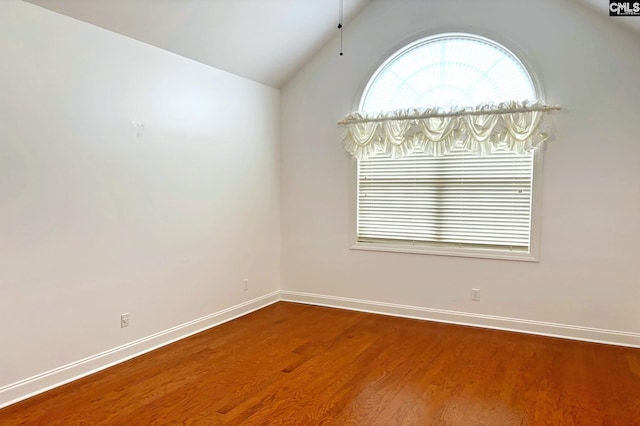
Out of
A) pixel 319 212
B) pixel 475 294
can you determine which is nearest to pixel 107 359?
pixel 319 212

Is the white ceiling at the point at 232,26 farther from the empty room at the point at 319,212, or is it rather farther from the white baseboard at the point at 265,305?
the white baseboard at the point at 265,305

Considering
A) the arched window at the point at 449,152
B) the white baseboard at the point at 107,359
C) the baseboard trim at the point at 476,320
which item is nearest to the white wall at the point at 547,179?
the baseboard trim at the point at 476,320

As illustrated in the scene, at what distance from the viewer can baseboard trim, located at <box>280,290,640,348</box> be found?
373 cm

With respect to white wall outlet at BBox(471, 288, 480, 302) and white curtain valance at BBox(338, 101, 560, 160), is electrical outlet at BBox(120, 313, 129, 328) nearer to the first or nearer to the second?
white curtain valance at BBox(338, 101, 560, 160)

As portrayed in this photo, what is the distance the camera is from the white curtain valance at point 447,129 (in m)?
3.86

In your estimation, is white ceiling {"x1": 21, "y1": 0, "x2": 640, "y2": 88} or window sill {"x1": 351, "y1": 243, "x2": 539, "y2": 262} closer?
white ceiling {"x1": 21, "y1": 0, "x2": 640, "y2": 88}

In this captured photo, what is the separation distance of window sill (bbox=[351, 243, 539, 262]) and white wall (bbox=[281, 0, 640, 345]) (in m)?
0.06

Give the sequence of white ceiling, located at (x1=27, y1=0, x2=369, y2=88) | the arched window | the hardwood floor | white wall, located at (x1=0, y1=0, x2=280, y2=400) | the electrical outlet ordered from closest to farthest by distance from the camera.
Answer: the hardwood floor
white wall, located at (x1=0, y1=0, x2=280, y2=400)
white ceiling, located at (x1=27, y1=0, x2=369, y2=88)
the electrical outlet
the arched window

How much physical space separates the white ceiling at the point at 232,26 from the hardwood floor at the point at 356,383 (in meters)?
2.55

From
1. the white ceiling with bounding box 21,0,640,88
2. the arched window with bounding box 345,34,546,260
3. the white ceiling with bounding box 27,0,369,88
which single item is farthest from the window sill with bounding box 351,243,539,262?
the white ceiling with bounding box 27,0,369,88

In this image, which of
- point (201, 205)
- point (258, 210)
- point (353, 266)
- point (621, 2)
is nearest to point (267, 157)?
point (258, 210)

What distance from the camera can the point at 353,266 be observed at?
15.7 feet

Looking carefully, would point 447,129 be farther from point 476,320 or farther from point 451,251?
point 476,320

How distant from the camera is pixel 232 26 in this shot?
3.80 meters
